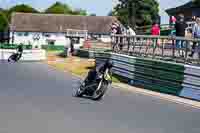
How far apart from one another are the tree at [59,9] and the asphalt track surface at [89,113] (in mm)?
139510

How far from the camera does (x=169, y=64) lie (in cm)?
1850

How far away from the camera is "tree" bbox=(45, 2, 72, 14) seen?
157 m

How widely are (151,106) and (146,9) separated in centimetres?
9395

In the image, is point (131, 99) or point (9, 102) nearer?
point (9, 102)

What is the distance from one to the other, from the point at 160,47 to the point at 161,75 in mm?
1795

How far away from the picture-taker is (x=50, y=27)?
115m

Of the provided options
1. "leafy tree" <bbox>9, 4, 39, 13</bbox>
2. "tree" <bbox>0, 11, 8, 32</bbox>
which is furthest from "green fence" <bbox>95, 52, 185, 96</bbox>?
"leafy tree" <bbox>9, 4, 39, 13</bbox>

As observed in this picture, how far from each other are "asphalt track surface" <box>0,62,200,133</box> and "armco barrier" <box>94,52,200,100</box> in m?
1.22

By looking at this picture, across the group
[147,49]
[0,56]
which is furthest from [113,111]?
[0,56]

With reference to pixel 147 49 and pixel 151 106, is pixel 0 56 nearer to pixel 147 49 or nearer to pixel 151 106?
pixel 147 49

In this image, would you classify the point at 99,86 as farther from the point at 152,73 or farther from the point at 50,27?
the point at 50,27

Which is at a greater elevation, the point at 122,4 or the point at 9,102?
the point at 122,4

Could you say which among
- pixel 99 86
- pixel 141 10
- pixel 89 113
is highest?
pixel 141 10

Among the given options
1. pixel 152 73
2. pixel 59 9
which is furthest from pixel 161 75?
pixel 59 9
